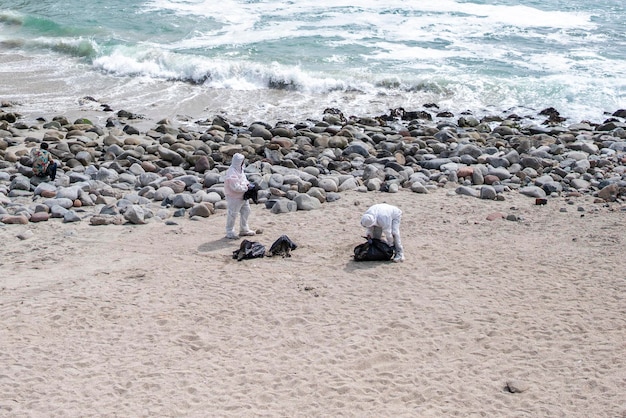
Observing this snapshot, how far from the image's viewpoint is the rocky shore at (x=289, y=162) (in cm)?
1252

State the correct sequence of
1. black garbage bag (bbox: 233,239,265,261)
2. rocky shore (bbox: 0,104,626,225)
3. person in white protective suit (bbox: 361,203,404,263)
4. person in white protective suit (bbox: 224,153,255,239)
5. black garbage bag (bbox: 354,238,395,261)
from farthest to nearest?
1. rocky shore (bbox: 0,104,626,225)
2. person in white protective suit (bbox: 224,153,255,239)
3. black garbage bag (bbox: 233,239,265,261)
4. black garbage bag (bbox: 354,238,395,261)
5. person in white protective suit (bbox: 361,203,404,263)

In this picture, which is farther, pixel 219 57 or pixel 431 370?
pixel 219 57

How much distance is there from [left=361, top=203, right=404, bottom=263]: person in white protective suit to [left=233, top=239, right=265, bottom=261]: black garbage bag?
140 centimetres

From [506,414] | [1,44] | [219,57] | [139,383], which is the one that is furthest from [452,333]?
[1,44]

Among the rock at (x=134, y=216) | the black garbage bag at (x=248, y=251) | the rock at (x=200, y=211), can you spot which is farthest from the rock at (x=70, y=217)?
the black garbage bag at (x=248, y=251)

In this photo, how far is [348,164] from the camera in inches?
567

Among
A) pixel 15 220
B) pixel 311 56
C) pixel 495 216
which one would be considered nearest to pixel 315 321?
pixel 495 216

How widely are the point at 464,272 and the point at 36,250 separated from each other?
5.56 m

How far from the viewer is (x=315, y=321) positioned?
342 inches

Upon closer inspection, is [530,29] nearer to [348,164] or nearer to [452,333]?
[348,164]

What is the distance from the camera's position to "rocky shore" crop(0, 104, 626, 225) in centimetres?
1252

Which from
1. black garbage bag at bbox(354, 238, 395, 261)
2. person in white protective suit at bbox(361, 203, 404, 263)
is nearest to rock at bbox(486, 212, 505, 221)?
person in white protective suit at bbox(361, 203, 404, 263)

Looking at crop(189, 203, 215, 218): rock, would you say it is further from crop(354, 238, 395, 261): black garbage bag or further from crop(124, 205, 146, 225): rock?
crop(354, 238, 395, 261): black garbage bag

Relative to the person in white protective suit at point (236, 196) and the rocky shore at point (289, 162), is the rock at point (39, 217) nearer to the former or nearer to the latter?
the rocky shore at point (289, 162)
